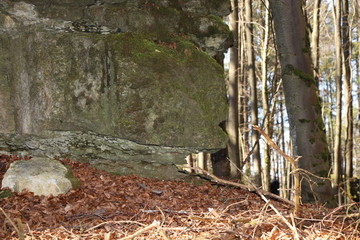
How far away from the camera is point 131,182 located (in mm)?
5180

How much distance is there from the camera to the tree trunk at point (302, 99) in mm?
5629

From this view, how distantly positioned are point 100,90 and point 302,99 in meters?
3.70

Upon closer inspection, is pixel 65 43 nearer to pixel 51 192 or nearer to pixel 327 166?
pixel 51 192

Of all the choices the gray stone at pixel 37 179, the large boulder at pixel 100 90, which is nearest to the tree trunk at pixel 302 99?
the large boulder at pixel 100 90

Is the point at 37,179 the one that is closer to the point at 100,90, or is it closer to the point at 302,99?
the point at 100,90

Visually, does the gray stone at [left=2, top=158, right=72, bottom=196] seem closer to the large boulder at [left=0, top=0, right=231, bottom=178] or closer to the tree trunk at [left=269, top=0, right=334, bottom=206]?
the large boulder at [left=0, top=0, right=231, bottom=178]

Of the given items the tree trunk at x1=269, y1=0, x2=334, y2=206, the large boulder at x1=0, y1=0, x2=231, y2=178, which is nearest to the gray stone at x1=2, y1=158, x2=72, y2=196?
the large boulder at x1=0, y1=0, x2=231, y2=178

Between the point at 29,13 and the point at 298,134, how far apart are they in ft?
17.9

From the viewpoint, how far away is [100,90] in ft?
18.0

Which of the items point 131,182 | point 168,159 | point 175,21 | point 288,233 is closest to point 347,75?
point 175,21

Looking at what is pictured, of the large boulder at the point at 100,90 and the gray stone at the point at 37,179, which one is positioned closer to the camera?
the gray stone at the point at 37,179

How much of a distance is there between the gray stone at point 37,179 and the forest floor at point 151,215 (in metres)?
0.13

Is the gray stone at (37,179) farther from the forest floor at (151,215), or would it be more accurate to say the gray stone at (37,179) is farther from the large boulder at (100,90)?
the large boulder at (100,90)

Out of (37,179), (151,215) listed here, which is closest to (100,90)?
(37,179)
